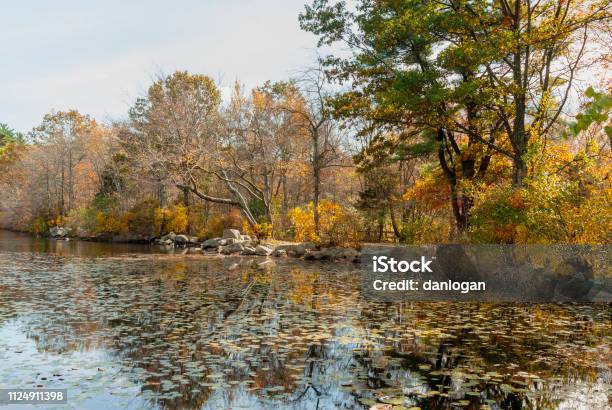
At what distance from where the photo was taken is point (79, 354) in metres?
7.55

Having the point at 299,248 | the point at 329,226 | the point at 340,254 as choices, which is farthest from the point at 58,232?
the point at 340,254

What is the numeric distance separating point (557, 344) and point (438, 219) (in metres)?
16.3

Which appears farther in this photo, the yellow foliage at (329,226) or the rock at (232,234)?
the rock at (232,234)

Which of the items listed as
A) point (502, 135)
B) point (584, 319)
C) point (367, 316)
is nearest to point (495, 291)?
point (584, 319)

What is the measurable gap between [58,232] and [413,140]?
107 ft

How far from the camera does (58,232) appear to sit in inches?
1778

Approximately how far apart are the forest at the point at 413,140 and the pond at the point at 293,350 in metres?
3.22

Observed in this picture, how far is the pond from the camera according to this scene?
5.86 metres

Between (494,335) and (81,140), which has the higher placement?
(81,140)

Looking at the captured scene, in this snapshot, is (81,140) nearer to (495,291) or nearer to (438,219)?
(438,219)

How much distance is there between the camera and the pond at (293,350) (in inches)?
231

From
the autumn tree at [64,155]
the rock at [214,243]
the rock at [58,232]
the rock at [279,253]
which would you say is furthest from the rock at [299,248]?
the autumn tree at [64,155]

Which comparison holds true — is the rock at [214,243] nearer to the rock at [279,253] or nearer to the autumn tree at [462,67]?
the rock at [279,253]

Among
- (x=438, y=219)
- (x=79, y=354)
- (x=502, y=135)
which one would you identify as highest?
(x=502, y=135)
